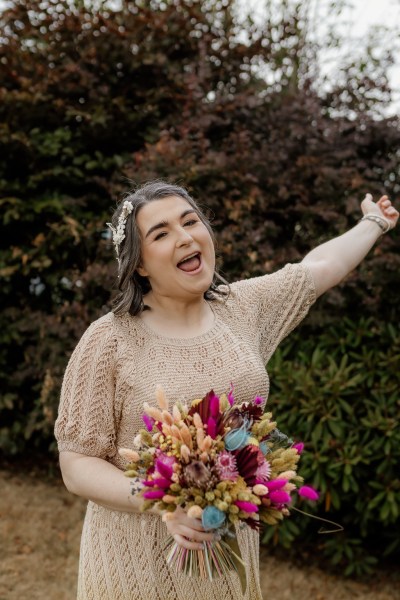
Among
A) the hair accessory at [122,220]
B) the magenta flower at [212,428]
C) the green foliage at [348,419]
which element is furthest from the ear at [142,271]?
the green foliage at [348,419]

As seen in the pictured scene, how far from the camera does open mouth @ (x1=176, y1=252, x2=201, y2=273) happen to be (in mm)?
1970

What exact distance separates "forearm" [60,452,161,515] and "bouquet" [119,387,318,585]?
0.15 m

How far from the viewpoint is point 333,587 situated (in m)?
3.99

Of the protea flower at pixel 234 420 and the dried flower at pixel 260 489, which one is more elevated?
the protea flower at pixel 234 420

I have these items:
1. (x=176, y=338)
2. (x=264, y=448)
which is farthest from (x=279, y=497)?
(x=176, y=338)

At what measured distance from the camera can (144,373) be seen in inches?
74.2

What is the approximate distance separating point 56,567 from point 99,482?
277 centimetres

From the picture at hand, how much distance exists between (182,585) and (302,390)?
1.93 meters

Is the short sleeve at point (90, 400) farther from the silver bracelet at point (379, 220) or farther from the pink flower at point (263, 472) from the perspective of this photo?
→ the silver bracelet at point (379, 220)

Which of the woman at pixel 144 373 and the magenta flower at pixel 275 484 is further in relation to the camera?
the woman at pixel 144 373

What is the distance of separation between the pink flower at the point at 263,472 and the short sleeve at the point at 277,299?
724 mm

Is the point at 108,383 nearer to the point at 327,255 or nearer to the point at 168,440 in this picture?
the point at 168,440

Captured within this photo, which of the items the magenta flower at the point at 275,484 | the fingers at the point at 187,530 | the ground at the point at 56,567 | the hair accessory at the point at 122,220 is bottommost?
the ground at the point at 56,567

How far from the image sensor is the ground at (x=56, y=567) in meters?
3.91
